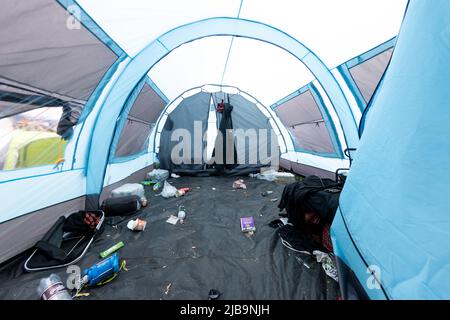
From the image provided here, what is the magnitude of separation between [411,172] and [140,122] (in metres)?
3.26

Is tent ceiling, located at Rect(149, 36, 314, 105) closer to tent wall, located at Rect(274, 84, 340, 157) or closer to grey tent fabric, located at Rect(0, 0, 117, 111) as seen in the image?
tent wall, located at Rect(274, 84, 340, 157)

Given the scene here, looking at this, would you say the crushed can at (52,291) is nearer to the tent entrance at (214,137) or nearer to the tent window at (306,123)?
the tent entrance at (214,137)

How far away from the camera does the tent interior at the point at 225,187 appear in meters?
0.67

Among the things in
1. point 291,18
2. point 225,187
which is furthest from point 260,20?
point 225,187

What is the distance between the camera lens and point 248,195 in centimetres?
287

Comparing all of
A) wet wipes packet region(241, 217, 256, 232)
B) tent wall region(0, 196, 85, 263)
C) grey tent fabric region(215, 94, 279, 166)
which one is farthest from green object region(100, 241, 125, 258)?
grey tent fabric region(215, 94, 279, 166)

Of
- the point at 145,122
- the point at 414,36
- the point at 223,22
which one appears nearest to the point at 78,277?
the point at 414,36

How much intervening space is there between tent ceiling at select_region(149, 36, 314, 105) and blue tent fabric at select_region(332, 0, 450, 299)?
6.59 feet

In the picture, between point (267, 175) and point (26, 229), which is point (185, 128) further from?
point (26, 229)

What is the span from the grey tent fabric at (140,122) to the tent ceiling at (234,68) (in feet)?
0.83

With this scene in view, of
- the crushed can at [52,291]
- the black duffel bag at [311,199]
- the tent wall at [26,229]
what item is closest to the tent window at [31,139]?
the tent wall at [26,229]

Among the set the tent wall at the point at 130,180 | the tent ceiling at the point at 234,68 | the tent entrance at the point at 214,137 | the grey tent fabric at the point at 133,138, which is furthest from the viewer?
the tent entrance at the point at 214,137

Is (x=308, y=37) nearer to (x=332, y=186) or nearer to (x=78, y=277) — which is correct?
(x=332, y=186)

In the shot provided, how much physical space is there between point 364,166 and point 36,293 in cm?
204
